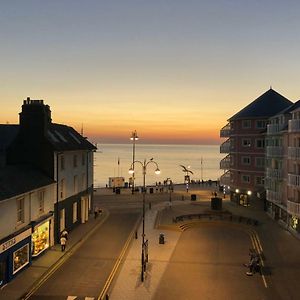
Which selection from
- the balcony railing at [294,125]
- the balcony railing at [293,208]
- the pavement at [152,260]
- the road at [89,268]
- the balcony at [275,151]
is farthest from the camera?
the balcony at [275,151]

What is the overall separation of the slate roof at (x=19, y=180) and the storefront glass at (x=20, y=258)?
4.02 metres

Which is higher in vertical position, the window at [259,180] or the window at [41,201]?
the window at [259,180]

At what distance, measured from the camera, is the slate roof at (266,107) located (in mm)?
54906

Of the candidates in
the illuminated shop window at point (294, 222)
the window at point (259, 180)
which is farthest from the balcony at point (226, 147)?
the illuminated shop window at point (294, 222)

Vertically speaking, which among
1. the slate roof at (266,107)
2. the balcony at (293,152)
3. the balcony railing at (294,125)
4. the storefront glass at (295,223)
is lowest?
the storefront glass at (295,223)

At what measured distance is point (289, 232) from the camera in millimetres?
40250

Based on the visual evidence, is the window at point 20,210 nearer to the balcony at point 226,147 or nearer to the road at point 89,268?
the road at point 89,268

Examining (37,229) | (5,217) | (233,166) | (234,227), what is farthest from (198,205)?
(5,217)

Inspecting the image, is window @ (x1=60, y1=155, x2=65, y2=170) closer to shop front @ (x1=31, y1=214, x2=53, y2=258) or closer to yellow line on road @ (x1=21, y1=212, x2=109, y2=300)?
shop front @ (x1=31, y1=214, x2=53, y2=258)

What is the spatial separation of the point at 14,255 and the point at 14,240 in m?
1.02

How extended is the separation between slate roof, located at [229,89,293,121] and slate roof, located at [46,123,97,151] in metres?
23.3

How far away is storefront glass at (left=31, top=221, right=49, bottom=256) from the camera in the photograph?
29939mm

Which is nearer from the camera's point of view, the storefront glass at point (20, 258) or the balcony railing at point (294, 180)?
Result: the storefront glass at point (20, 258)

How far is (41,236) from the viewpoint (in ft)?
103
